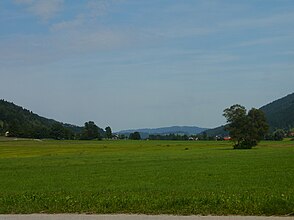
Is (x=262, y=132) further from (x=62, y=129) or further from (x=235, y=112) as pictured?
(x=62, y=129)

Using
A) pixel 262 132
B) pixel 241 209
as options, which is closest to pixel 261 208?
pixel 241 209

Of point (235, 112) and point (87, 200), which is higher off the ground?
point (235, 112)

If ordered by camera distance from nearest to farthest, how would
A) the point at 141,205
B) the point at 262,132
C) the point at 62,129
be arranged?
the point at 141,205 → the point at 262,132 → the point at 62,129

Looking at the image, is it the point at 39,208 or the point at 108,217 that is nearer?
the point at 108,217

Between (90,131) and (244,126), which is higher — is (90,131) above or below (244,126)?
above

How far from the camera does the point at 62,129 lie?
16850cm

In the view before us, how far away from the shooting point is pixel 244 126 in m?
91.6

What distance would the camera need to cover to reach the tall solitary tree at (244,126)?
91125mm

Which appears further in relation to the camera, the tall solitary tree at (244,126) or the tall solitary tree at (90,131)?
the tall solitary tree at (90,131)

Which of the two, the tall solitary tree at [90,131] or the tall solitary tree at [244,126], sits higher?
the tall solitary tree at [90,131]

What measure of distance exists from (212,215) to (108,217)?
6.95ft

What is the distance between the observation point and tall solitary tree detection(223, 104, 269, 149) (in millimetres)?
91125

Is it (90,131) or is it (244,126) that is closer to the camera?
(244,126)

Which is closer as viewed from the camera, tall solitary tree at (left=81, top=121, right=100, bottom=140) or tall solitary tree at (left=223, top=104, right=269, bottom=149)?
tall solitary tree at (left=223, top=104, right=269, bottom=149)
